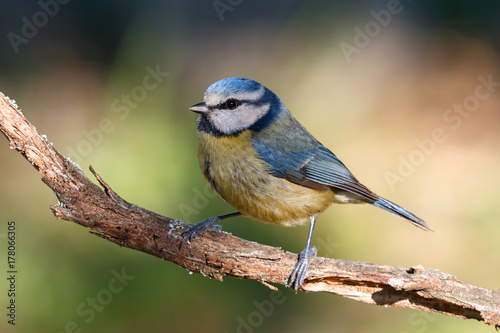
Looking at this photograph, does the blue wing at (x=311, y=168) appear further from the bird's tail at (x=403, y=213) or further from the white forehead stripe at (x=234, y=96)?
the white forehead stripe at (x=234, y=96)

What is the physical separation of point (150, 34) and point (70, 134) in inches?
75.0

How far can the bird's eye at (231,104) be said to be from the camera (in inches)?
125

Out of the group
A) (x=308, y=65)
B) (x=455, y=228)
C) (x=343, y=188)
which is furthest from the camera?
(x=308, y=65)

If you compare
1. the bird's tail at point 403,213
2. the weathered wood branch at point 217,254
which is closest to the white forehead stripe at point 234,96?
the weathered wood branch at point 217,254

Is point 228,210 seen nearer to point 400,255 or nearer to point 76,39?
point 400,255

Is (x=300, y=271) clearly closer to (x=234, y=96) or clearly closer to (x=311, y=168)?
(x=311, y=168)

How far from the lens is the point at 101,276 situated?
4.10 meters

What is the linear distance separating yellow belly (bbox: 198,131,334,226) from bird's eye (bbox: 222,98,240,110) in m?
0.18

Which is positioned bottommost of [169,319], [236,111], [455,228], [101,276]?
[169,319]

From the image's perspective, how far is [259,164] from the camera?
318 cm

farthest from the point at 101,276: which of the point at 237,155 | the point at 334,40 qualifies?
the point at 334,40

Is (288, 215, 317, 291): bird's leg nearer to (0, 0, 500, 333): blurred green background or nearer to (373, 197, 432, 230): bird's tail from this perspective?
(373, 197, 432, 230): bird's tail

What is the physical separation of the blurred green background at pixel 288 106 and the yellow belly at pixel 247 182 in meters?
1.21

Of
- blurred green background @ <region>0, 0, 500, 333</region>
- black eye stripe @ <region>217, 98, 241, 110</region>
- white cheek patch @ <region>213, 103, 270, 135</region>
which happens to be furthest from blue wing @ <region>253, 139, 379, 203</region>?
blurred green background @ <region>0, 0, 500, 333</region>
